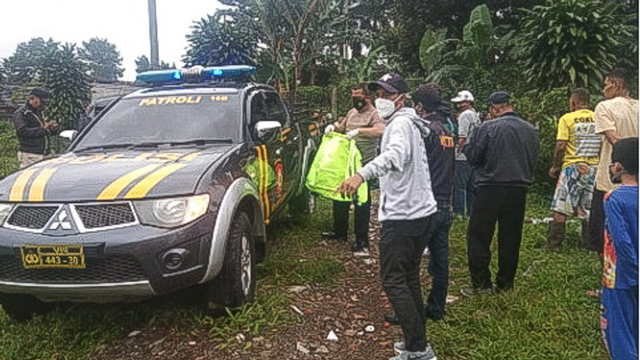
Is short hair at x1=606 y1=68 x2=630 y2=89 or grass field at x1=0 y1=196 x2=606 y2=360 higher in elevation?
short hair at x1=606 y1=68 x2=630 y2=89

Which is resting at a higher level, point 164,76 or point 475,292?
point 164,76

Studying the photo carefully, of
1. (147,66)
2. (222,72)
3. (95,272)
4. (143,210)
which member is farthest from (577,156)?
(147,66)

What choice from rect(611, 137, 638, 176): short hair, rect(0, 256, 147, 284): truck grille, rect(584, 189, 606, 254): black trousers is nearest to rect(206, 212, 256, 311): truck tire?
rect(0, 256, 147, 284): truck grille

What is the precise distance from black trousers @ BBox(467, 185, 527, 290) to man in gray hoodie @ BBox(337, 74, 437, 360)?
1337 mm

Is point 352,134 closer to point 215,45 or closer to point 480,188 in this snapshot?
point 480,188

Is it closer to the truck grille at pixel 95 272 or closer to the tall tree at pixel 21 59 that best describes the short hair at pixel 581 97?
the truck grille at pixel 95 272

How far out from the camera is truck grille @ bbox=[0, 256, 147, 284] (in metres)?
3.56

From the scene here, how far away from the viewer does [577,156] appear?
5.61 metres

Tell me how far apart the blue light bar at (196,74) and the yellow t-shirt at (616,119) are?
11.2 ft

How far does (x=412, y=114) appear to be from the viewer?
11.8 feet

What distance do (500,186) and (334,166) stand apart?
1.67 m

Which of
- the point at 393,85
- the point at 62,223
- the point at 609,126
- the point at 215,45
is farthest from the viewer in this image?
the point at 215,45

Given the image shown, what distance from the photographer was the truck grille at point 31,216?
12.1 feet

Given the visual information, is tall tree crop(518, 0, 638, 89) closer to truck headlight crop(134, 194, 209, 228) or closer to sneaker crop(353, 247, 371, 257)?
sneaker crop(353, 247, 371, 257)
